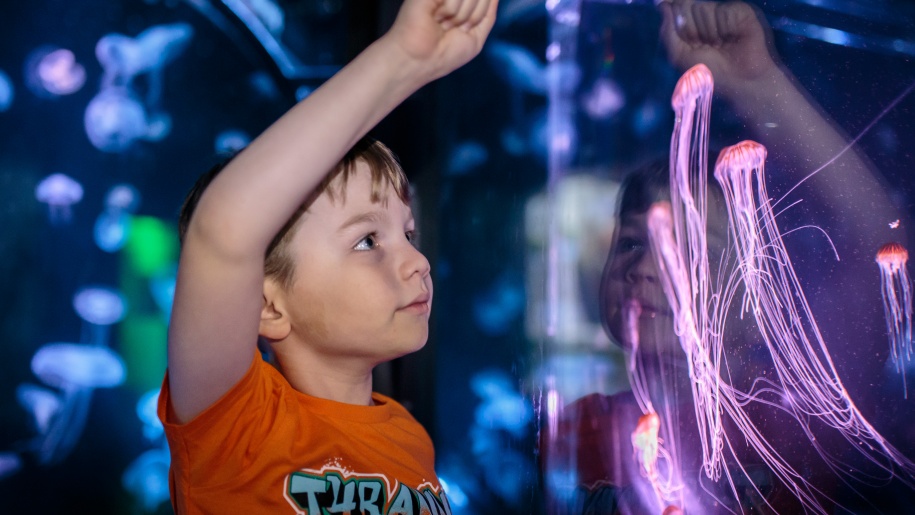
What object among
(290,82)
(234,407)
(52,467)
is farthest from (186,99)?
(234,407)

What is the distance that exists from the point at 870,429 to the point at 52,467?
4.07 feet

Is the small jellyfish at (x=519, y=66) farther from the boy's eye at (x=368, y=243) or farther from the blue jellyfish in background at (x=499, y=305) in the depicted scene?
the boy's eye at (x=368, y=243)

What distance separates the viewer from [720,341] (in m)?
0.71

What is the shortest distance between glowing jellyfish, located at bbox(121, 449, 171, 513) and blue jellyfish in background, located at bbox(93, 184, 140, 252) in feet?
1.34

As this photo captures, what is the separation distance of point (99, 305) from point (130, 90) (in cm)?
43

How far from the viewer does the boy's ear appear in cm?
67

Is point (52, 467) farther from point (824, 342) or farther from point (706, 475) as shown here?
point (824, 342)

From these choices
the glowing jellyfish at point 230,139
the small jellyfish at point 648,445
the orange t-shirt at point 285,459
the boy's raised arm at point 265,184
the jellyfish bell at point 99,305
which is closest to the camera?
the boy's raised arm at point 265,184

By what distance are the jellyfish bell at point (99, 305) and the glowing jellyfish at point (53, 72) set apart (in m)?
0.37

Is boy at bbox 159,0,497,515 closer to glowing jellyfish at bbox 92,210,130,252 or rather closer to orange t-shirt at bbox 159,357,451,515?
orange t-shirt at bbox 159,357,451,515

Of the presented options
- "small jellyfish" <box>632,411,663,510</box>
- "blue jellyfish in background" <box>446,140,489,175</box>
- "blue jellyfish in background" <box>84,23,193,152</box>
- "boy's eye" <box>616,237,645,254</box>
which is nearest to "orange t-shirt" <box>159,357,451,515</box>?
"small jellyfish" <box>632,411,663,510</box>

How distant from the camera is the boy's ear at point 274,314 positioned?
2.20ft

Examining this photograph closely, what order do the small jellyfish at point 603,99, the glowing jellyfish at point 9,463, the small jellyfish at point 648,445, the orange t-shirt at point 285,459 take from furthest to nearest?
the glowing jellyfish at point 9,463 → the small jellyfish at point 603,99 → the small jellyfish at point 648,445 → the orange t-shirt at point 285,459

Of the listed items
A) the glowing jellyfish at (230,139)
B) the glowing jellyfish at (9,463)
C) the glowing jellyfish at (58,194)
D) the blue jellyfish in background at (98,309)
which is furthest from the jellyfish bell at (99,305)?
the glowing jellyfish at (230,139)
